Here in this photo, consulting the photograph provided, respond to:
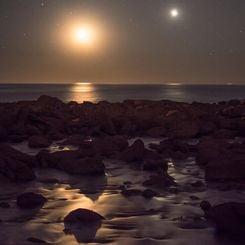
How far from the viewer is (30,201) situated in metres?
8.36

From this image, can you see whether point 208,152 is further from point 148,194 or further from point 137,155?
point 148,194

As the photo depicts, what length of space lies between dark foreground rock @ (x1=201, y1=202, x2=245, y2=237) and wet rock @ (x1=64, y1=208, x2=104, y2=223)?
1.84 m

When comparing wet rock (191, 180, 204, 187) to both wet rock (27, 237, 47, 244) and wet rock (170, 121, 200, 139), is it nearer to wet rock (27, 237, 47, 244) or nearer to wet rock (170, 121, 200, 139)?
wet rock (27, 237, 47, 244)

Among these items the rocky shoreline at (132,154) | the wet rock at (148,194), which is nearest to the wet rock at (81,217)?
the rocky shoreline at (132,154)

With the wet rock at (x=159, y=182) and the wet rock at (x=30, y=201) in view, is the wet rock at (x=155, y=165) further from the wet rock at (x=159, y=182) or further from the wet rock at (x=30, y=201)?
the wet rock at (x=30, y=201)

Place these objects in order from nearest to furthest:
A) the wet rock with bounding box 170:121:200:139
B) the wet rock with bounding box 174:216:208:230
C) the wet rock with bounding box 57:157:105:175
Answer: the wet rock with bounding box 174:216:208:230, the wet rock with bounding box 57:157:105:175, the wet rock with bounding box 170:121:200:139

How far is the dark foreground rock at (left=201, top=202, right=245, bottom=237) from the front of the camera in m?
6.75

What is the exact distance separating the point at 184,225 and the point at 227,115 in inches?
806

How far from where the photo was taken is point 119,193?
941 centimetres

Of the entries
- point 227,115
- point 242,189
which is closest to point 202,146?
point 242,189

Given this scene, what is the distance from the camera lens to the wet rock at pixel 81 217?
7316 mm

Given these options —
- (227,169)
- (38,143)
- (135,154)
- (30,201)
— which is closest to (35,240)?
(30,201)

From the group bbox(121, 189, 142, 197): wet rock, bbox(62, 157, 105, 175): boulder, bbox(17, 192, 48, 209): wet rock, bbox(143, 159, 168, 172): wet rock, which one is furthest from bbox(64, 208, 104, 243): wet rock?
bbox(143, 159, 168, 172): wet rock

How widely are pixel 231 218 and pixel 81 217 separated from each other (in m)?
2.25
